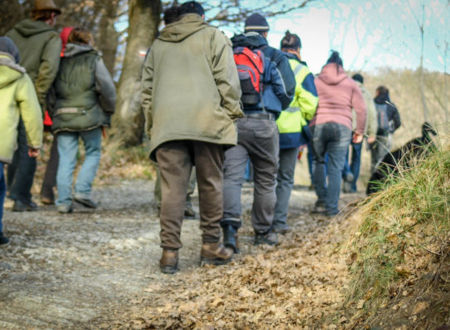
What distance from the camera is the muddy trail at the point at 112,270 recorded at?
362cm

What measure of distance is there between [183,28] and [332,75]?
3679 mm

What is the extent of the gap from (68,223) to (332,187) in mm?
3572

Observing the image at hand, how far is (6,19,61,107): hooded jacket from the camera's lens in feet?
23.7

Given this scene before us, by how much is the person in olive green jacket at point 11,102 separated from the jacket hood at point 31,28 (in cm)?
213

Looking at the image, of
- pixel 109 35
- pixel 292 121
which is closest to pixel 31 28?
pixel 292 121

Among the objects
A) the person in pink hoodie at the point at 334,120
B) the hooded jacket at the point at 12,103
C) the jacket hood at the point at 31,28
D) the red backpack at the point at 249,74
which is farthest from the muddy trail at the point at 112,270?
the jacket hood at the point at 31,28

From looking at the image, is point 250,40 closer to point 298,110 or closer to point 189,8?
point 189,8

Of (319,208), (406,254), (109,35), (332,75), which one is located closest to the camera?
(406,254)

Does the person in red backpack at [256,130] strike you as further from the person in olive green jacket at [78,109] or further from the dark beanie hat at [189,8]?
the person in olive green jacket at [78,109]

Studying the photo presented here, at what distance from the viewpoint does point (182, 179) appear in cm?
480

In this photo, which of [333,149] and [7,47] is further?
[333,149]

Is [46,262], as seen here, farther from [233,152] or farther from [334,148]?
[334,148]

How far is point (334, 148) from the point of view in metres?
7.80

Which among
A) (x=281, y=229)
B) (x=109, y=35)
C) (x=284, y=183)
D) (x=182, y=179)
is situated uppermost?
(x=109, y=35)
